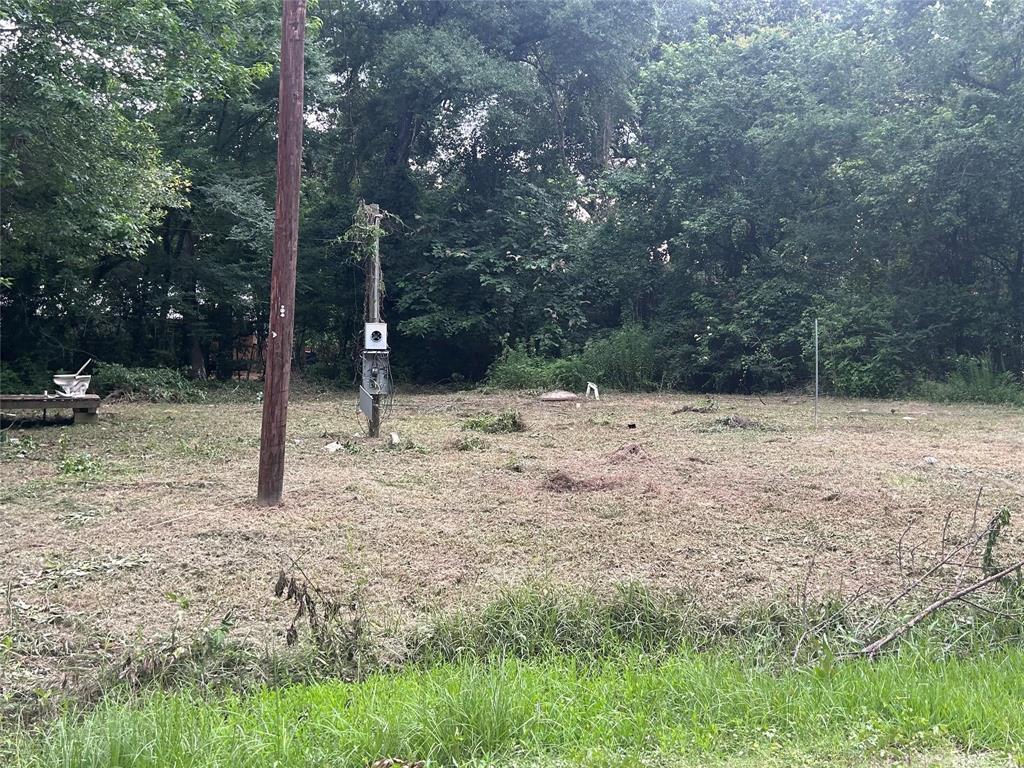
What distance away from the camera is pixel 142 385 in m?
16.2

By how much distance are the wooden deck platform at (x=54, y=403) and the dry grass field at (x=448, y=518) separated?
38.6 inches

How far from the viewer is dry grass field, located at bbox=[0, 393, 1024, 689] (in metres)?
3.87

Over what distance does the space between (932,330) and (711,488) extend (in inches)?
443

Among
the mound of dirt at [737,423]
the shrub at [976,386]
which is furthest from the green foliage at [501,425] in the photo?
the shrub at [976,386]

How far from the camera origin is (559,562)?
4461 mm

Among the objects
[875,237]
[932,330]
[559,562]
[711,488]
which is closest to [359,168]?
[875,237]

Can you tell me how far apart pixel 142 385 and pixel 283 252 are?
39.7 feet

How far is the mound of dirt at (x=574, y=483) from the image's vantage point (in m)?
6.39

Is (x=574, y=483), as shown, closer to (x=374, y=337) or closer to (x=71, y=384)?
(x=374, y=337)

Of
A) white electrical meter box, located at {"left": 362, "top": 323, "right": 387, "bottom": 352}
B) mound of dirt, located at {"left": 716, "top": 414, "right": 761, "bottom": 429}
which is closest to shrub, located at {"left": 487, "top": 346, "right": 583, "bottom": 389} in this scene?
mound of dirt, located at {"left": 716, "top": 414, "right": 761, "bottom": 429}

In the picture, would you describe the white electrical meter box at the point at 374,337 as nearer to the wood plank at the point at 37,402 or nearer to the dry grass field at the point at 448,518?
the dry grass field at the point at 448,518

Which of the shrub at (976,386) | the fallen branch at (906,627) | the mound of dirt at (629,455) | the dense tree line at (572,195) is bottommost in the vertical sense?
the fallen branch at (906,627)

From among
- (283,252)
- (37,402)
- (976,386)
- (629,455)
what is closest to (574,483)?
(629,455)

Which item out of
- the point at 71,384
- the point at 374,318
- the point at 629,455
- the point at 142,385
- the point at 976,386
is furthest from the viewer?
the point at 142,385
